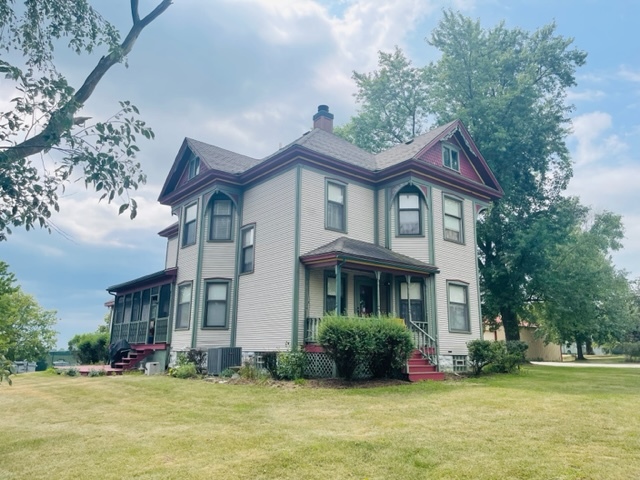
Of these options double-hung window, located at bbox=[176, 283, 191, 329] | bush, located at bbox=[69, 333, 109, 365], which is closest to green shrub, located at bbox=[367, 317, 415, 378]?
double-hung window, located at bbox=[176, 283, 191, 329]

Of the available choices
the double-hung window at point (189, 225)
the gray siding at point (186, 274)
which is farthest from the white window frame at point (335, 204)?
the double-hung window at point (189, 225)

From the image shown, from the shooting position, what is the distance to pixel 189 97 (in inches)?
455

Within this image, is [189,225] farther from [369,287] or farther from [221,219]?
[369,287]

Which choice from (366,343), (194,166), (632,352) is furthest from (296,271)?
(632,352)

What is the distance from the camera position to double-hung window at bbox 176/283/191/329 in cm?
1733

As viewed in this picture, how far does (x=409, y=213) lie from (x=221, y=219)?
689cm

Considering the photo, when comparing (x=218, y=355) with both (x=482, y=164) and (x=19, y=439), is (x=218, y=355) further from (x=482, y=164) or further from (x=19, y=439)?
(x=482, y=164)

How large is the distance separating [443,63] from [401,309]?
53.9 feet

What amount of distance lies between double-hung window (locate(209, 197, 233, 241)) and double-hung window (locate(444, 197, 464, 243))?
7979 millimetres

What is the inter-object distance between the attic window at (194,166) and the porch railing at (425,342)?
10180 mm

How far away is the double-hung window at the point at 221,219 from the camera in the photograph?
57.2ft

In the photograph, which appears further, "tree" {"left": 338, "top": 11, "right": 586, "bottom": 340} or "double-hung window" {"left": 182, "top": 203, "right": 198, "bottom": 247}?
"tree" {"left": 338, "top": 11, "right": 586, "bottom": 340}

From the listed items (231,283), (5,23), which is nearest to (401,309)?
(231,283)

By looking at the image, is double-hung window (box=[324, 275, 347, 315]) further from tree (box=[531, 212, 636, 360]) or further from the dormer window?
tree (box=[531, 212, 636, 360])
